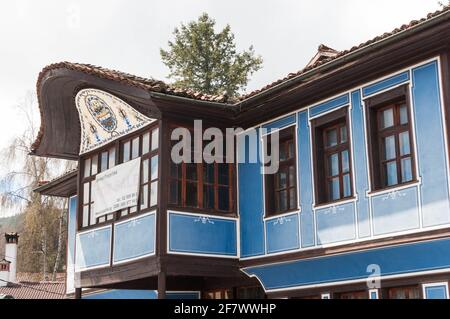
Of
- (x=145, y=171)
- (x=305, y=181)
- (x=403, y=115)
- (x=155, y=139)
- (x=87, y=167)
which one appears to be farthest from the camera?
(x=87, y=167)

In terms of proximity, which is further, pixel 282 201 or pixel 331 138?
pixel 282 201

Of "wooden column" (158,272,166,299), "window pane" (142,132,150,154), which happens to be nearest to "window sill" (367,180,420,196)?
"wooden column" (158,272,166,299)

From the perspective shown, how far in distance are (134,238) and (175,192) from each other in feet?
3.38

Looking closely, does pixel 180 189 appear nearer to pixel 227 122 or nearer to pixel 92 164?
pixel 227 122

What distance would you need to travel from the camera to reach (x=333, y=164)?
426 inches

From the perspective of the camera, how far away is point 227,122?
40.0 feet

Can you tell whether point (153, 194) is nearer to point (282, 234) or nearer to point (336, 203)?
point (282, 234)

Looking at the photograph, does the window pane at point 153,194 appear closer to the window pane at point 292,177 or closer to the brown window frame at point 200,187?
the brown window frame at point 200,187

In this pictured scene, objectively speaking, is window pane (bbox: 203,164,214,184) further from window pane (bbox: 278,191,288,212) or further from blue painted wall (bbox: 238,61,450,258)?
window pane (bbox: 278,191,288,212)

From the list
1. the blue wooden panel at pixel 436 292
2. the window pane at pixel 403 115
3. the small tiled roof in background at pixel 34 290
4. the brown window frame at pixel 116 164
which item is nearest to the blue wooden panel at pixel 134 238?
the brown window frame at pixel 116 164

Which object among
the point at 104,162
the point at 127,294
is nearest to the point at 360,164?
the point at 104,162
